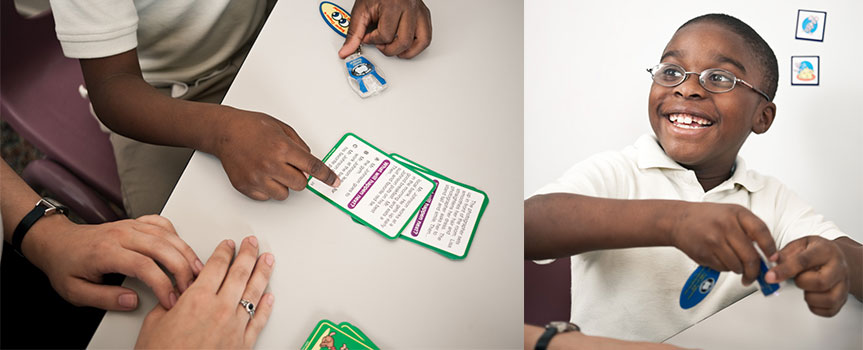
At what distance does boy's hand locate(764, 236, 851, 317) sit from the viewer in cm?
58

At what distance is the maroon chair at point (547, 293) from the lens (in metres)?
0.63

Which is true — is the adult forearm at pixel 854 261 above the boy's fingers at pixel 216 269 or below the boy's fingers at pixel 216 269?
above

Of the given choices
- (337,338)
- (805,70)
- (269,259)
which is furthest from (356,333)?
(805,70)

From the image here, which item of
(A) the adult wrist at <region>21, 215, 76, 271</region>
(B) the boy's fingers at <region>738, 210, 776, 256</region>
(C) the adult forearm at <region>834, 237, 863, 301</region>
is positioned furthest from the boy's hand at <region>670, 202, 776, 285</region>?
(A) the adult wrist at <region>21, 215, 76, 271</region>

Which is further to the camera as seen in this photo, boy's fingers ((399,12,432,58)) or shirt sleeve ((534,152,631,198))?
boy's fingers ((399,12,432,58))

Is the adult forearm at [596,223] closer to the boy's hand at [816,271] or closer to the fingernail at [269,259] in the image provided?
the boy's hand at [816,271]

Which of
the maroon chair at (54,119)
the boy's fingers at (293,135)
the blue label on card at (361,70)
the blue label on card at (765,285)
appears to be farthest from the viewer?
the maroon chair at (54,119)

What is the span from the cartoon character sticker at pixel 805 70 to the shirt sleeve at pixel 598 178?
21cm

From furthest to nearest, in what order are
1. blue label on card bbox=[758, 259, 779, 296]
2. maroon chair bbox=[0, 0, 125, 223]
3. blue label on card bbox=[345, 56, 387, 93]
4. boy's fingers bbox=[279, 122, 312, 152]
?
maroon chair bbox=[0, 0, 125, 223] → blue label on card bbox=[345, 56, 387, 93] → boy's fingers bbox=[279, 122, 312, 152] → blue label on card bbox=[758, 259, 779, 296]

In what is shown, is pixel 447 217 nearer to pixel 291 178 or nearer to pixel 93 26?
pixel 291 178

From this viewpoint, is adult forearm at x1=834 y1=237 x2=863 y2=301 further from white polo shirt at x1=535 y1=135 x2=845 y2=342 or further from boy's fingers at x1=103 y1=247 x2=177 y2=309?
boy's fingers at x1=103 y1=247 x2=177 y2=309

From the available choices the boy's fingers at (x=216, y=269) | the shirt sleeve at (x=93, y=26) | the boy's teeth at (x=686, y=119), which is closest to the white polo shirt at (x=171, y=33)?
the shirt sleeve at (x=93, y=26)

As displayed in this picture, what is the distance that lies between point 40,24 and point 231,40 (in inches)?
16.6

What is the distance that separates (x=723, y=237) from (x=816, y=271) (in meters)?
0.10
